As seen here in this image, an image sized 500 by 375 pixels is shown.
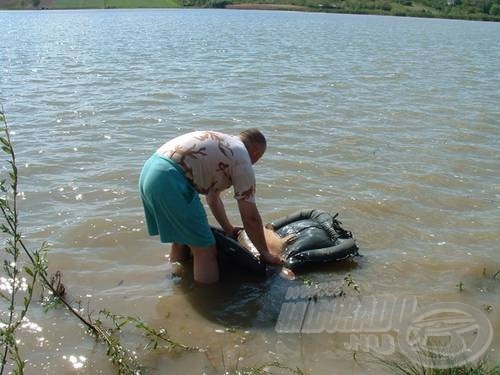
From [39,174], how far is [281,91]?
25.8ft

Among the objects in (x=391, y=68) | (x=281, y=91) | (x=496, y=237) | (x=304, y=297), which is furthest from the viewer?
(x=391, y=68)

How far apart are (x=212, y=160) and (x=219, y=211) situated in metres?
1.04

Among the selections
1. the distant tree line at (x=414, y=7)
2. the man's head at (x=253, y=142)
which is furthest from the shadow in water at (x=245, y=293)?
the distant tree line at (x=414, y=7)

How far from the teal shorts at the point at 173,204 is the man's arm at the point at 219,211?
0.56 metres

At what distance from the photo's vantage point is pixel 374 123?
37.1ft

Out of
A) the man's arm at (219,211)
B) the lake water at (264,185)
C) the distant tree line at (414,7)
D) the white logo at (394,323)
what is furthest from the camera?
the distant tree line at (414,7)

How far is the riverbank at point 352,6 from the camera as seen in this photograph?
8515 centimetres

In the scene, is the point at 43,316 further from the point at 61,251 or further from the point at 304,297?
the point at 304,297

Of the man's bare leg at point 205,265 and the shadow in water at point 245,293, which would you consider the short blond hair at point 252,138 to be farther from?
the shadow in water at point 245,293

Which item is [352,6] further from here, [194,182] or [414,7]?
[194,182]

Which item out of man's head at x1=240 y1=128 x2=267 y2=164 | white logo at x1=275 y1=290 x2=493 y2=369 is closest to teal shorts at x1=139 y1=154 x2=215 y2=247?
man's head at x1=240 y1=128 x2=267 y2=164

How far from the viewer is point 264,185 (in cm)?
786

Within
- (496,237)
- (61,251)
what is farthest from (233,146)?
(496,237)

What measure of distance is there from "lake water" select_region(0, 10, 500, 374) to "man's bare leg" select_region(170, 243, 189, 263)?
0.53 ft
